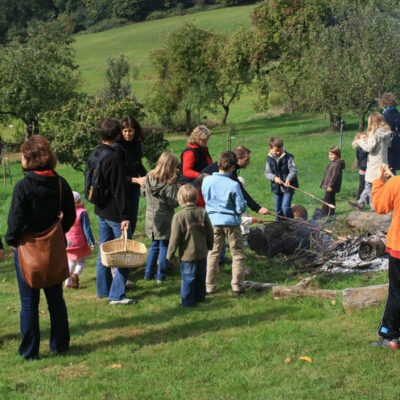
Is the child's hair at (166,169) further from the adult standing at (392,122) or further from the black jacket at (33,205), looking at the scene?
the adult standing at (392,122)

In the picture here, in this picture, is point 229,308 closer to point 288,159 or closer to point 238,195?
point 238,195

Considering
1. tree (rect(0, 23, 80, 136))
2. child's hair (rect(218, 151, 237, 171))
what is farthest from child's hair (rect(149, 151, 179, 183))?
tree (rect(0, 23, 80, 136))

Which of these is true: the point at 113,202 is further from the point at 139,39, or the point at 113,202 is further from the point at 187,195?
the point at 139,39

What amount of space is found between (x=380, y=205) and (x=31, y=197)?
10.2 feet

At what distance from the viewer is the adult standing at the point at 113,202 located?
623 centimetres

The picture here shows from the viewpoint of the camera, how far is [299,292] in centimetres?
657

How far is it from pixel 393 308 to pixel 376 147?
18.3 ft

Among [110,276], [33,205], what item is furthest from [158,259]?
[33,205]

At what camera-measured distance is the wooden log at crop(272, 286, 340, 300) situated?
638 cm

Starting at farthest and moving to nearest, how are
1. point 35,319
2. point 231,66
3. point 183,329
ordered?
point 231,66 < point 183,329 < point 35,319

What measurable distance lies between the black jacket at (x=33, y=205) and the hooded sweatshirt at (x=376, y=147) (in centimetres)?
659

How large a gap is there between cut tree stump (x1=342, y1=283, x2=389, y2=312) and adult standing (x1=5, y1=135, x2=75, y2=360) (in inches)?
119

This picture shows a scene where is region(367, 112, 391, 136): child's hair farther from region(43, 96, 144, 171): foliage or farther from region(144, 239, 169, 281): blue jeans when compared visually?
region(43, 96, 144, 171): foliage

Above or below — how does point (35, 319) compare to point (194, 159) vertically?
below
